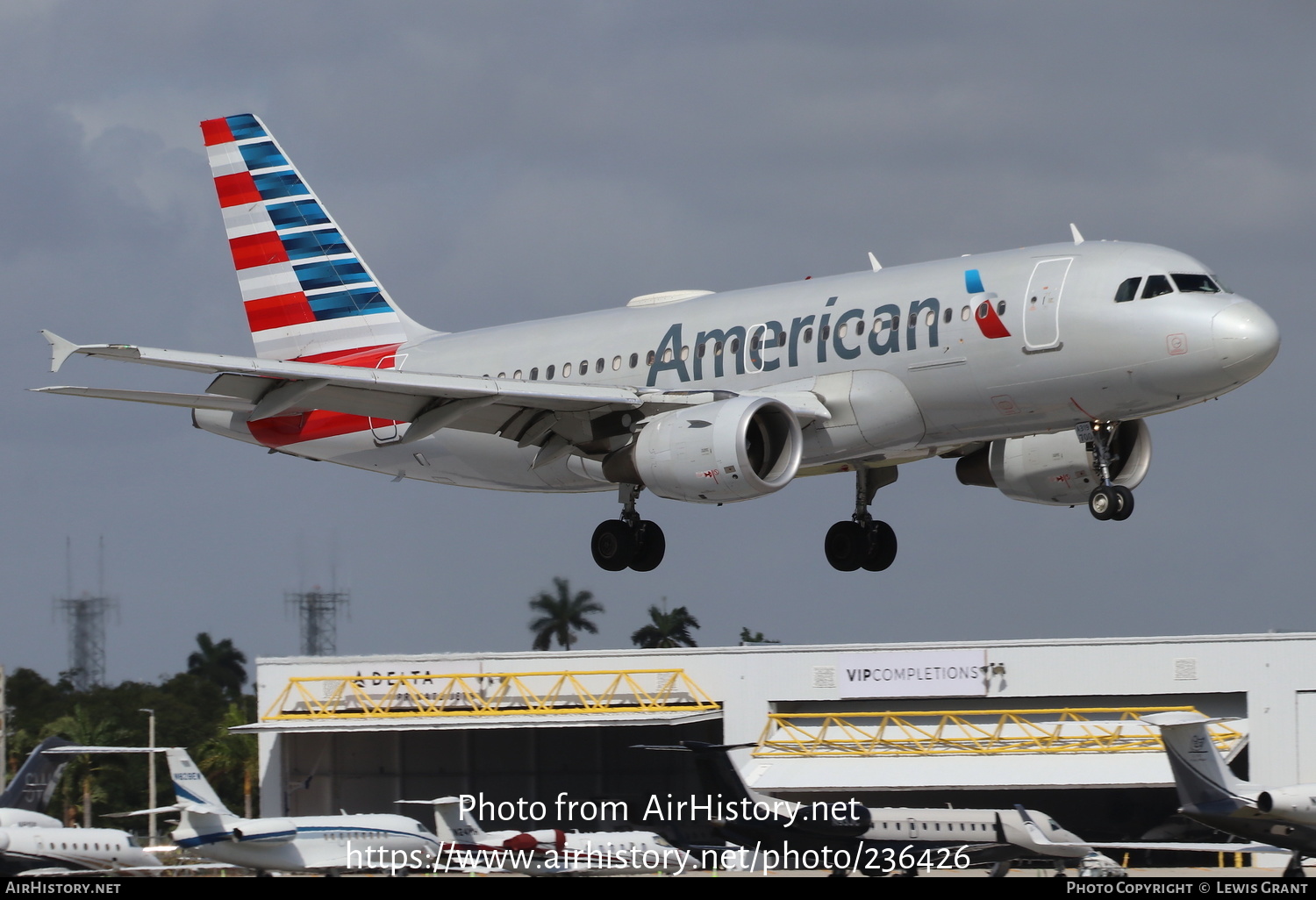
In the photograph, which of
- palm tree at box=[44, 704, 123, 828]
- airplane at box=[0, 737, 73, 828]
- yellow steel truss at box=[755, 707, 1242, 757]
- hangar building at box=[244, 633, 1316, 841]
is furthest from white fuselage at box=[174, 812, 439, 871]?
palm tree at box=[44, 704, 123, 828]

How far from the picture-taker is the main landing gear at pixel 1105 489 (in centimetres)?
3061

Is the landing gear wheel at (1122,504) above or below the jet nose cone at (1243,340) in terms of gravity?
below

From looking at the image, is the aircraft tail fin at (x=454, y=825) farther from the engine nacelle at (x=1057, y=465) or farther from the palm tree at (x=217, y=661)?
the palm tree at (x=217, y=661)

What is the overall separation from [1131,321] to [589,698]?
1263 inches

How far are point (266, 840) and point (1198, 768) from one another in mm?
22863

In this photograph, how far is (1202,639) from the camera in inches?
1997

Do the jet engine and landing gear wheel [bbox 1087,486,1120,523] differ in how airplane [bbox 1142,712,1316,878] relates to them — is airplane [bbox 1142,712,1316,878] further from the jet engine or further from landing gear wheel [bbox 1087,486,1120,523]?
the jet engine

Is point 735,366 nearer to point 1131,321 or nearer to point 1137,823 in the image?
point 1131,321

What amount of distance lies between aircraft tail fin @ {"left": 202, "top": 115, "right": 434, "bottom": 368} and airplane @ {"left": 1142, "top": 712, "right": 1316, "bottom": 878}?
19048 millimetres

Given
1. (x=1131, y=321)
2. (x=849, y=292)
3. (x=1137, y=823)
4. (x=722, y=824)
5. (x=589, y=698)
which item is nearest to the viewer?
(x=1131, y=321)

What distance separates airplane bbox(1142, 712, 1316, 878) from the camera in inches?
1428

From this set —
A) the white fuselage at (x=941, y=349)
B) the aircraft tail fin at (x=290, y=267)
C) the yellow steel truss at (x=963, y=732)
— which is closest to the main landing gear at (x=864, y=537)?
the white fuselage at (x=941, y=349)

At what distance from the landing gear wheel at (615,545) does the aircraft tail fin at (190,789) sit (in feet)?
51.8

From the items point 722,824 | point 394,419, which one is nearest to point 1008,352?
point 394,419
